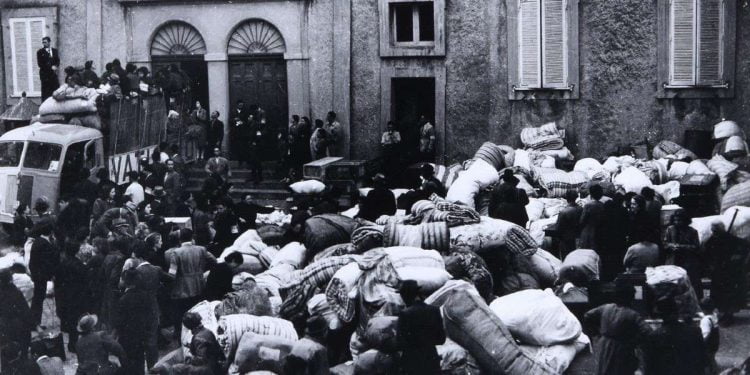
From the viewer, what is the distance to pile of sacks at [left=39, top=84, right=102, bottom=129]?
1816 cm

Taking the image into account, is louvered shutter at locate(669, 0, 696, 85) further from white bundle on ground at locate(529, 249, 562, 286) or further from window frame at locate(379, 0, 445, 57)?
white bundle on ground at locate(529, 249, 562, 286)

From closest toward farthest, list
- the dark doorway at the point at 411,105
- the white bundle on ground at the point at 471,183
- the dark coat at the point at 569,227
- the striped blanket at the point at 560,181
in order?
the dark coat at the point at 569,227
the white bundle on ground at the point at 471,183
the striped blanket at the point at 560,181
the dark doorway at the point at 411,105

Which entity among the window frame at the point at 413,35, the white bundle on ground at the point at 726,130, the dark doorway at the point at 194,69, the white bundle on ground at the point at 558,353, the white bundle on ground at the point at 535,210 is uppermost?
the window frame at the point at 413,35

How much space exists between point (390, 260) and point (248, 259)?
3.26 m

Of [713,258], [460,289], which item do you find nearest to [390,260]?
[460,289]

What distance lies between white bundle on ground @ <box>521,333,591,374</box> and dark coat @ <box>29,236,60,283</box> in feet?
18.8

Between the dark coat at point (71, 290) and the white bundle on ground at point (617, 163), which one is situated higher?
the white bundle on ground at point (617, 163)

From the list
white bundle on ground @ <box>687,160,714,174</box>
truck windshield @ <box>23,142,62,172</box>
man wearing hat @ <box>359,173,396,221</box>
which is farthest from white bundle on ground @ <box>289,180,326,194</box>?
white bundle on ground @ <box>687,160,714,174</box>

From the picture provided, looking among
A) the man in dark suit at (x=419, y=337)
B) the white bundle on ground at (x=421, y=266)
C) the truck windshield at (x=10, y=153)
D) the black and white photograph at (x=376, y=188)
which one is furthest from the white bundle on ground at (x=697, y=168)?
the truck windshield at (x=10, y=153)

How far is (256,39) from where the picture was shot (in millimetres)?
20844

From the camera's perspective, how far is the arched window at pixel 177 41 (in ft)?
69.8

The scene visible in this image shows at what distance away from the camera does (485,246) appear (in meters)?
11.8

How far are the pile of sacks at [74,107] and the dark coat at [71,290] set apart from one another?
659 cm

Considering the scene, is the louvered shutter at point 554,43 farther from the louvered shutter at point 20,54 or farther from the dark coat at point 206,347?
the dark coat at point 206,347
